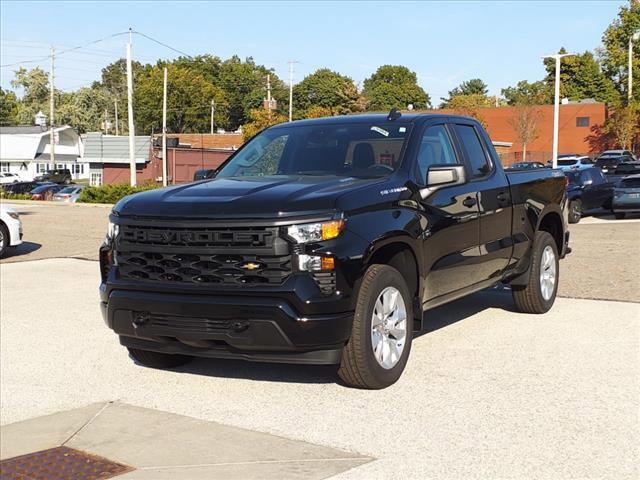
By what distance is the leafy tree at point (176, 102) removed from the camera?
122250 mm

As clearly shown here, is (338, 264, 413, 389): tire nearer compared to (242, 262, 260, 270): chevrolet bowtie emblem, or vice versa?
(242, 262, 260, 270): chevrolet bowtie emblem

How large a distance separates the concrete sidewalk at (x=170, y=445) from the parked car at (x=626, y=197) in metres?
19.5

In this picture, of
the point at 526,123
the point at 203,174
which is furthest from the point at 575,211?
the point at 526,123

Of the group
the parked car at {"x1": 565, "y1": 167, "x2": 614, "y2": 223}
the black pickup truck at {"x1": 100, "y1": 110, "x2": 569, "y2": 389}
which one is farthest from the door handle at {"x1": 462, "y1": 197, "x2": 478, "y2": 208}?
the parked car at {"x1": 565, "y1": 167, "x2": 614, "y2": 223}

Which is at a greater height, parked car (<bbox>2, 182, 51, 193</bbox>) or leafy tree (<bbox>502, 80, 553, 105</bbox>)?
leafy tree (<bbox>502, 80, 553, 105</bbox>)

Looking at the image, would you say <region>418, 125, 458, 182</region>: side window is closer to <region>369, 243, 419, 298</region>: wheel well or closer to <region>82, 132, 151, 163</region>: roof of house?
<region>369, 243, 419, 298</region>: wheel well

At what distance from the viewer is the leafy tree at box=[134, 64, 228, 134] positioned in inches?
4813

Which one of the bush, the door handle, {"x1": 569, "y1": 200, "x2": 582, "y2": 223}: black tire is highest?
the door handle

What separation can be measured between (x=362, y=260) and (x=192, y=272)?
44.4 inches

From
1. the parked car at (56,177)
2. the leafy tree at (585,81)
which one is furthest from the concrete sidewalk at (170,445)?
the leafy tree at (585,81)

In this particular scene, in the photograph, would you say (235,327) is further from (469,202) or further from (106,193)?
(106,193)

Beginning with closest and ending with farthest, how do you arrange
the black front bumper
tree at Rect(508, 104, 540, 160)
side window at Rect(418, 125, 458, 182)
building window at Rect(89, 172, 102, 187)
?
the black front bumper → side window at Rect(418, 125, 458, 182) → tree at Rect(508, 104, 540, 160) → building window at Rect(89, 172, 102, 187)

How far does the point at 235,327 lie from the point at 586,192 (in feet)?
65.3

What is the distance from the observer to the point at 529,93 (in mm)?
103812
